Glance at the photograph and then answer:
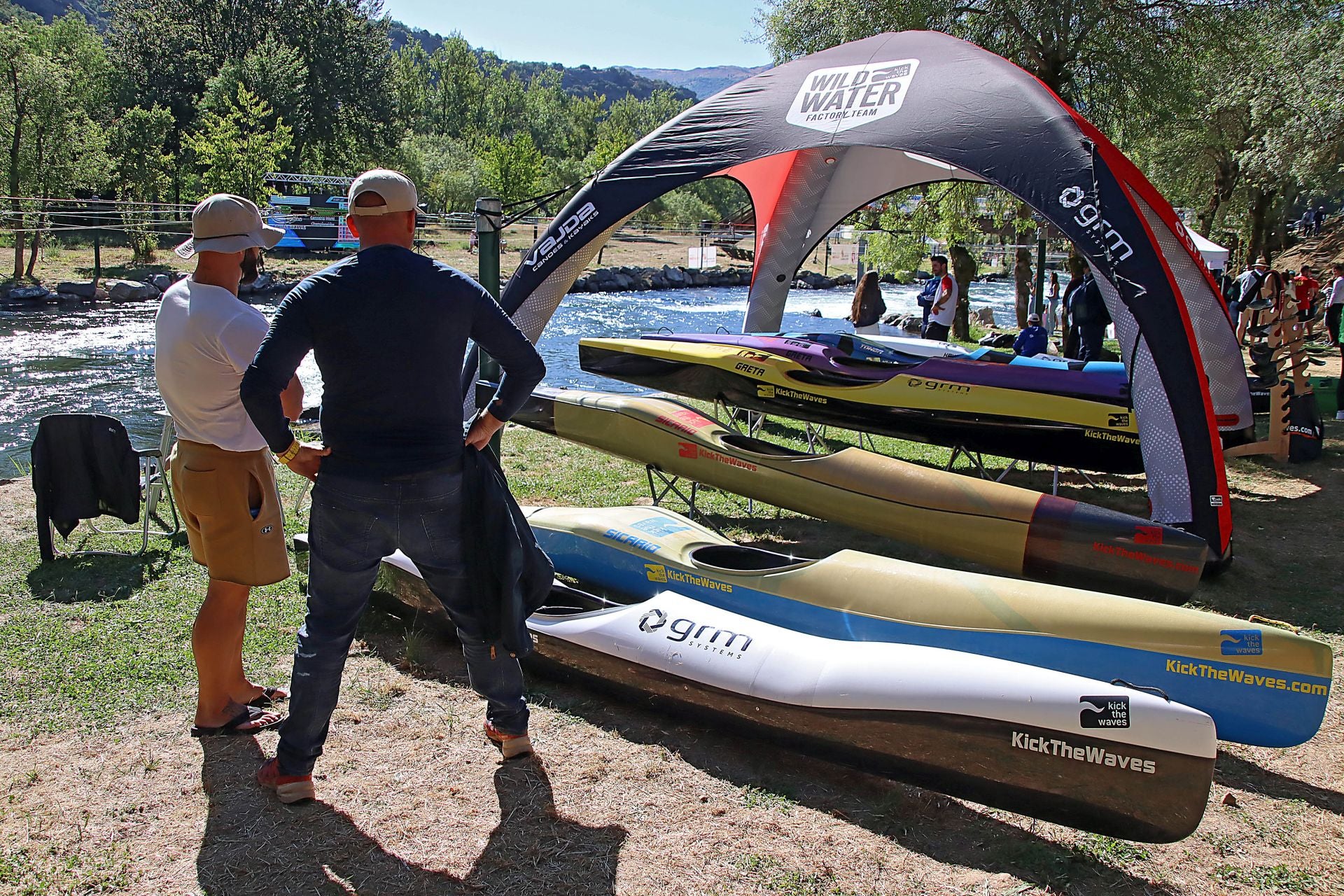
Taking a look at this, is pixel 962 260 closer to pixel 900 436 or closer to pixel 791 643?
pixel 900 436

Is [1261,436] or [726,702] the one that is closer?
[726,702]

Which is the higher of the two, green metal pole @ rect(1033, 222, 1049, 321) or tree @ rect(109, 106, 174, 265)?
tree @ rect(109, 106, 174, 265)

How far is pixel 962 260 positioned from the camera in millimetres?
15758

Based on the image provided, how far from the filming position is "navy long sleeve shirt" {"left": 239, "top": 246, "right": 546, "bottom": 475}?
2484 millimetres

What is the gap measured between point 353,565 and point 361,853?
2.62ft

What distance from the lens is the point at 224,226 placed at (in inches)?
119

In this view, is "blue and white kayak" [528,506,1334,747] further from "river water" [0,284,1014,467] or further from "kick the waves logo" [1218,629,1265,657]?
"river water" [0,284,1014,467]

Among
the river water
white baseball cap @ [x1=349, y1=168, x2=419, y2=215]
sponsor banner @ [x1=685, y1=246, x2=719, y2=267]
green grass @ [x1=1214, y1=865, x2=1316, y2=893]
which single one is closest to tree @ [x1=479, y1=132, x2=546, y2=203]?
sponsor banner @ [x1=685, y1=246, x2=719, y2=267]

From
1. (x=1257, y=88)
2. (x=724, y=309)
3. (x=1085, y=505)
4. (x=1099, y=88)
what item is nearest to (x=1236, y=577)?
(x=1085, y=505)

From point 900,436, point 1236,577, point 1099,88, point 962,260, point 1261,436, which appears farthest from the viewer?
point 962,260

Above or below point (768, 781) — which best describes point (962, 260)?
above

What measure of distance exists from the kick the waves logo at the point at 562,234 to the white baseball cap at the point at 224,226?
12.4 feet

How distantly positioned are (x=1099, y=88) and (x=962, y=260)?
12.0 feet

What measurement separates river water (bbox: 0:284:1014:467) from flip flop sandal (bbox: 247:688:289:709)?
412 centimetres
